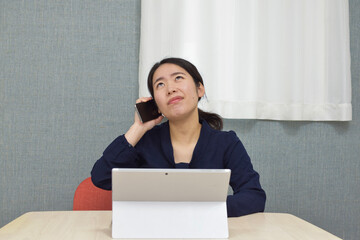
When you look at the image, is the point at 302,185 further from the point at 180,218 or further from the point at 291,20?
the point at 180,218

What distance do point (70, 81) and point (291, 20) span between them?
4.21 ft

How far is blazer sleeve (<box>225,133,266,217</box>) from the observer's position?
1.28 metres

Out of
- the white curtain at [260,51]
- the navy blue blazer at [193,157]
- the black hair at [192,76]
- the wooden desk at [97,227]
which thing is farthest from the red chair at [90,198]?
the white curtain at [260,51]

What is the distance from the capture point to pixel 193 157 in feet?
5.13

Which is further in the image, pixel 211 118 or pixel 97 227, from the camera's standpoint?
pixel 211 118

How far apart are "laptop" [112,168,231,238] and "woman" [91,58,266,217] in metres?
0.45

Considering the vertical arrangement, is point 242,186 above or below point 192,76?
below

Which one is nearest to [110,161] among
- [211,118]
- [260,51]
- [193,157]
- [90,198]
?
[90,198]

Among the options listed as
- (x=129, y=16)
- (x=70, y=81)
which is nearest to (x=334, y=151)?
(x=129, y=16)

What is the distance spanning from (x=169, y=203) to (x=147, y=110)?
0.74m

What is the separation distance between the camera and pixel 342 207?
228 cm

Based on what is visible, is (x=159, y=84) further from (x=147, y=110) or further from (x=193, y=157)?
(x=193, y=157)

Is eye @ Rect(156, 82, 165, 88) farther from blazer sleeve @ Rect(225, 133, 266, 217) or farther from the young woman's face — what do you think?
blazer sleeve @ Rect(225, 133, 266, 217)

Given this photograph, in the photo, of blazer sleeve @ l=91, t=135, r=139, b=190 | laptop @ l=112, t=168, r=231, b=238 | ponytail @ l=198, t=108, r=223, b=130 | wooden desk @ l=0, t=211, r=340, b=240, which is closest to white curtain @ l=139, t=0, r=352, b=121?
ponytail @ l=198, t=108, r=223, b=130
